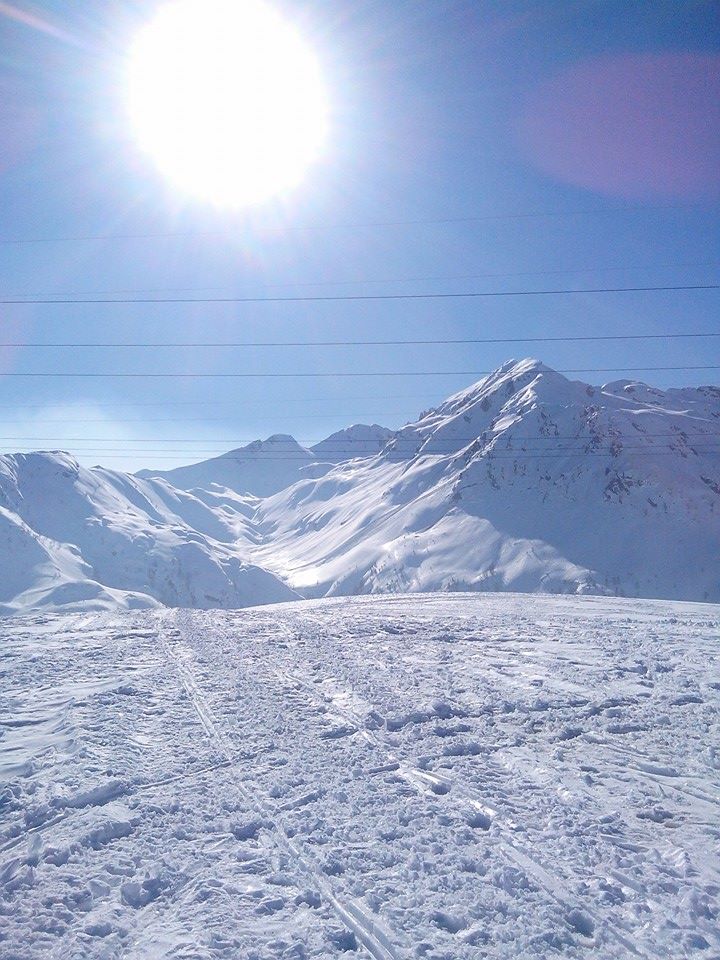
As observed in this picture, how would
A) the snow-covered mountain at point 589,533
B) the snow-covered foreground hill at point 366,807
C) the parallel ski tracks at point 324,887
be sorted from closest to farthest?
the parallel ski tracks at point 324,887 → the snow-covered foreground hill at point 366,807 → the snow-covered mountain at point 589,533

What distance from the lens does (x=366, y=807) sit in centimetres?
743

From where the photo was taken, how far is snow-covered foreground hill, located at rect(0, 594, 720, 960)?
5.38 metres

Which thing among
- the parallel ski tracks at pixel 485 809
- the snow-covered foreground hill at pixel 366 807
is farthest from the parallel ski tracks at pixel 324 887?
the parallel ski tracks at pixel 485 809

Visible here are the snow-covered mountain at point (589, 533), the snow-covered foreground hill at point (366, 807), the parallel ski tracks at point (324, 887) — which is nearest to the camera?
the parallel ski tracks at point (324, 887)

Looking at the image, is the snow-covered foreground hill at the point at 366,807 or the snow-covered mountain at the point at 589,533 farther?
the snow-covered mountain at the point at 589,533

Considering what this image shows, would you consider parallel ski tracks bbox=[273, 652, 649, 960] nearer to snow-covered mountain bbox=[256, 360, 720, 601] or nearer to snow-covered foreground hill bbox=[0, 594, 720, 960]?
snow-covered foreground hill bbox=[0, 594, 720, 960]

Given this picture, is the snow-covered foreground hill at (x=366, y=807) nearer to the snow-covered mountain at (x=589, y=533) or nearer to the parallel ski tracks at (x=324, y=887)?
the parallel ski tracks at (x=324, y=887)

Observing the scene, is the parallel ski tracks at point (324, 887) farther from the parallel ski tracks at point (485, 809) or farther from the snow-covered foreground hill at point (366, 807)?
the parallel ski tracks at point (485, 809)

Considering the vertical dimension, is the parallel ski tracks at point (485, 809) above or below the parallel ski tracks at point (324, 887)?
above

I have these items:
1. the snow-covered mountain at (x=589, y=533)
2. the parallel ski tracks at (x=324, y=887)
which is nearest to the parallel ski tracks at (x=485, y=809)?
the parallel ski tracks at (x=324, y=887)

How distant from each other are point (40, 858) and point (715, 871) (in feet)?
20.4

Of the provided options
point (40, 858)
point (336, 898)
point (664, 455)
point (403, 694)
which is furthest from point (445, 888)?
point (664, 455)

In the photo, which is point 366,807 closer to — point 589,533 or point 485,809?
point 485,809

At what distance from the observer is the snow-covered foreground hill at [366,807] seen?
5379 mm
